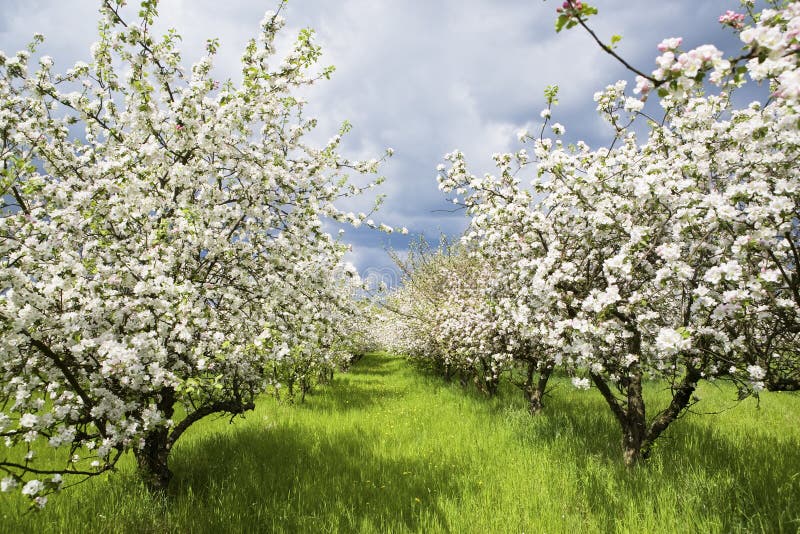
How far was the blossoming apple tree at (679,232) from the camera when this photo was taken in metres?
3.60

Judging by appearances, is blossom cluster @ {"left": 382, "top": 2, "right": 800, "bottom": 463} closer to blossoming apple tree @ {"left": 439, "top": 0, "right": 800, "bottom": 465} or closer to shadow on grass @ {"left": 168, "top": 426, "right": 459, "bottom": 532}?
blossoming apple tree @ {"left": 439, "top": 0, "right": 800, "bottom": 465}

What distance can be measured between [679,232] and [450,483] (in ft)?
16.1

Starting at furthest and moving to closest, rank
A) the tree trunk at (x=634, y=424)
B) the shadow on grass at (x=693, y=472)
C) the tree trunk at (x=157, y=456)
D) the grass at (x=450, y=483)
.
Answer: the tree trunk at (x=634, y=424), the tree trunk at (x=157, y=456), the grass at (x=450, y=483), the shadow on grass at (x=693, y=472)

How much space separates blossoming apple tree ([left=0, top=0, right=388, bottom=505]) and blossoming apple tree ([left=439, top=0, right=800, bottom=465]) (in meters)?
3.75

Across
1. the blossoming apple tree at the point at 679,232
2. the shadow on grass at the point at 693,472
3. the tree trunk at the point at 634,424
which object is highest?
the blossoming apple tree at the point at 679,232

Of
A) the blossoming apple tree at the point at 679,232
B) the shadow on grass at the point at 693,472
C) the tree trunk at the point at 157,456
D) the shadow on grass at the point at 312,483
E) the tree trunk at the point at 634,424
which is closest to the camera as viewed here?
the blossoming apple tree at the point at 679,232

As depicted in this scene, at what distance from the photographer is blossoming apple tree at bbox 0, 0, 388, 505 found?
413 centimetres

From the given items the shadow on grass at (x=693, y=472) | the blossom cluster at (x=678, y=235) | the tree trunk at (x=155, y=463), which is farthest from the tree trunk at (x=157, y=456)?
the shadow on grass at (x=693, y=472)

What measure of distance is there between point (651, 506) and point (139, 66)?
30.9 ft

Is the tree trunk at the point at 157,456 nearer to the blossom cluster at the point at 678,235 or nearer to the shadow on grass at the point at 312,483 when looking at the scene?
the shadow on grass at the point at 312,483

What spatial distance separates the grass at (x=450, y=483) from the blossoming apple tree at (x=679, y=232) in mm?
1290

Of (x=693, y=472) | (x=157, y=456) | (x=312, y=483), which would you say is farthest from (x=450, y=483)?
(x=157, y=456)

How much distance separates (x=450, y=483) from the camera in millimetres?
6371

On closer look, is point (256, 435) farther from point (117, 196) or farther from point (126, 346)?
point (117, 196)
